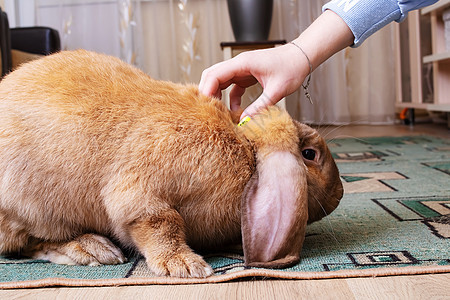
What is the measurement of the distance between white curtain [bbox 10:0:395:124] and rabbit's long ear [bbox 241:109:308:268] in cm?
319

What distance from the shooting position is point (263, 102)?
1152 mm

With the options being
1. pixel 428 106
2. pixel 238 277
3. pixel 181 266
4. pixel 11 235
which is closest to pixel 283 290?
pixel 238 277

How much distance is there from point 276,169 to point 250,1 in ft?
8.85

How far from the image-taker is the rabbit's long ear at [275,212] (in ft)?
3.18

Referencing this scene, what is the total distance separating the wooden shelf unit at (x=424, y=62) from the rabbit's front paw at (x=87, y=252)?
2928 mm

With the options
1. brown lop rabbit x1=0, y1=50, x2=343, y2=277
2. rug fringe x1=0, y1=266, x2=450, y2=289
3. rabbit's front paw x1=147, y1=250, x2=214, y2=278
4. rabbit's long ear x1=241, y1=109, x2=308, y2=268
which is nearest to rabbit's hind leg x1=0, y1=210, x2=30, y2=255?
brown lop rabbit x1=0, y1=50, x2=343, y2=277

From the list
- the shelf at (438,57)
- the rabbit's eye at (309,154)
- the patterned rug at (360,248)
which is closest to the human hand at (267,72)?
the rabbit's eye at (309,154)

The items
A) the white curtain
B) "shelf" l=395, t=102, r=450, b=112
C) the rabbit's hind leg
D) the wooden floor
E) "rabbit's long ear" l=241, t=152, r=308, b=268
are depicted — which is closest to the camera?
the wooden floor

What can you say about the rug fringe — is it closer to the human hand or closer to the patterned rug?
the patterned rug

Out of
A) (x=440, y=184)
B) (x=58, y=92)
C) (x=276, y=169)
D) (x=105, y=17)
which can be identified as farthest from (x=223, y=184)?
(x=105, y=17)

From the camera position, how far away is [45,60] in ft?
3.87

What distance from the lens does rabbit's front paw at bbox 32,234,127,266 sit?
1.06 metres

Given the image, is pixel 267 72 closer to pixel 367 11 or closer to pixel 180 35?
pixel 367 11

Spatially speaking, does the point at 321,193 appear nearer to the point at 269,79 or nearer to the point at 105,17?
the point at 269,79
